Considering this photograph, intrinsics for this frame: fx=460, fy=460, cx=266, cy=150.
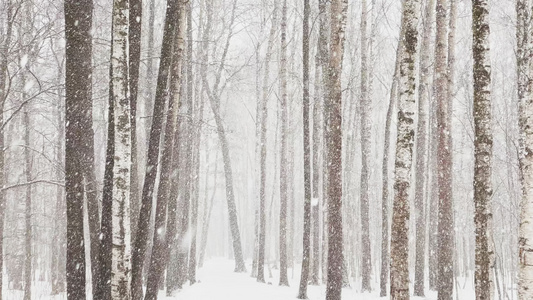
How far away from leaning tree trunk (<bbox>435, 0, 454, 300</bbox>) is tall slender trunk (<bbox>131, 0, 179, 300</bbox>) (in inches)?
267

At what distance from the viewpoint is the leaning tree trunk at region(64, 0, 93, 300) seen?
6.74m

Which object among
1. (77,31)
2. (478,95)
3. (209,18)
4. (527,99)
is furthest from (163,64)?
(209,18)

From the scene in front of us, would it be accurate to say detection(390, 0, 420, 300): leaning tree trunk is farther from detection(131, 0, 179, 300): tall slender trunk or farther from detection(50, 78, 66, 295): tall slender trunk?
detection(50, 78, 66, 295): tall slender trunk

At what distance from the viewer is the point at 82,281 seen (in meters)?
6.73

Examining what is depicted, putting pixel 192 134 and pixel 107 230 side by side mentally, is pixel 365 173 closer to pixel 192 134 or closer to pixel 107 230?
pixel 192 134

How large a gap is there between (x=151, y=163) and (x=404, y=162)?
4.29 meters

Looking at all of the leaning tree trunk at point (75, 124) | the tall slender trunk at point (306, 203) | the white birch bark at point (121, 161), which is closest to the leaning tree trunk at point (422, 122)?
the tall slender trunk at point (306, 203)

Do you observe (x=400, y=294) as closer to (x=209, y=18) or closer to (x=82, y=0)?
(x=82, y=0)

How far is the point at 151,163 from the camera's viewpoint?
8.13 m

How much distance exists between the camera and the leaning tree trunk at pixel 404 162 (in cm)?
Answer: 696

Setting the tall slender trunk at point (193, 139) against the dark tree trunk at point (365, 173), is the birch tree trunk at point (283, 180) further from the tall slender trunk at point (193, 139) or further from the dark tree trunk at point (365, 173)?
the tall slender trunk at point (193, 139)

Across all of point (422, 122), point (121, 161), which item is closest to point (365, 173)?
point (422, 122)

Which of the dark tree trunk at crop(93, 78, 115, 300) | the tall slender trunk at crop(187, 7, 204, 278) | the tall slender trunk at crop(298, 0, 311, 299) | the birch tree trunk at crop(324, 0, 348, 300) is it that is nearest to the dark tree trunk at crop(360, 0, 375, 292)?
the tall slender trunk at crop(298, 0, 311, 299)

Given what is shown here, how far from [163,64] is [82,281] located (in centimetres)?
398
